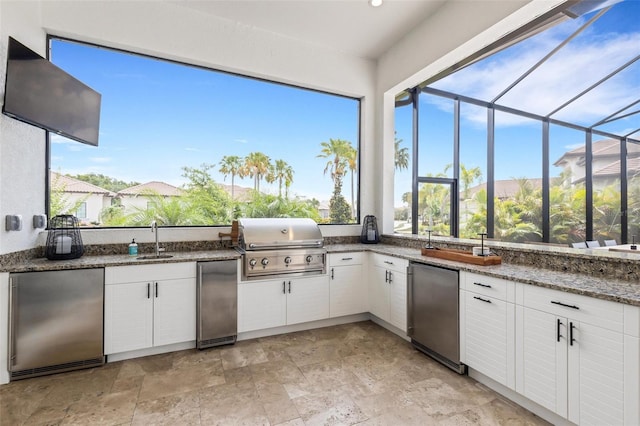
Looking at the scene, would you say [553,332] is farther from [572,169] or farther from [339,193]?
[572,169]

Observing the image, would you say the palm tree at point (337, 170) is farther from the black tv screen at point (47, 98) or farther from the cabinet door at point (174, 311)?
the black tv screen at point (47, 98)

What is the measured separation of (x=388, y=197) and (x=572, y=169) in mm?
3269

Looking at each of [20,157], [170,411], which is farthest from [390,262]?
[20,157]

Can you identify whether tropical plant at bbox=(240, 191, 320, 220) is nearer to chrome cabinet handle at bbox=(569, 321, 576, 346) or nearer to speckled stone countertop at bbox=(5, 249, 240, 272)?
speckled stone countertop at bbox=(5, 249, 240, 272)

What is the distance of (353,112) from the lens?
14.0 feet

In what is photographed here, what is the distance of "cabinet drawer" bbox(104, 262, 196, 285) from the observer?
2.43 meters

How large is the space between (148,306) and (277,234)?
1.31 meters

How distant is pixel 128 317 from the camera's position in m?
2.48

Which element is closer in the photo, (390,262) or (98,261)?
(98,261)

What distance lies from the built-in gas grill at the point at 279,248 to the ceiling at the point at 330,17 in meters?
2.21

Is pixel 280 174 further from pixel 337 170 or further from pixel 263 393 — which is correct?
pixel 263 393

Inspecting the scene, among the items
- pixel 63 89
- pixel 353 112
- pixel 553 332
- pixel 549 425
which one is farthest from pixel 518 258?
pixel 63 89

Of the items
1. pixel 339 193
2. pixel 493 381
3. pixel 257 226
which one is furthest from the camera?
pixel 339 193

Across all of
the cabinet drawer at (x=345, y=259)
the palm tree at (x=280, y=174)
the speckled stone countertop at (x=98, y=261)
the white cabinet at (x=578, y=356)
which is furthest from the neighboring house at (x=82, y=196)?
the white cabinet at (x=578, y=356)
